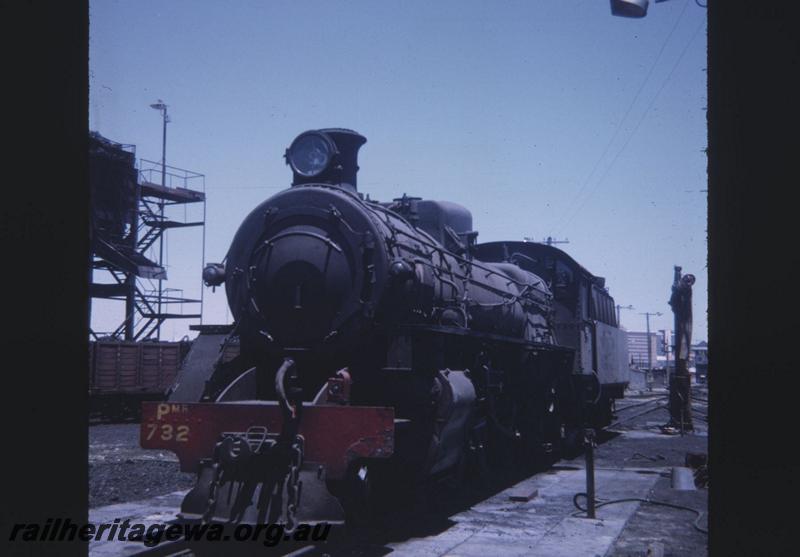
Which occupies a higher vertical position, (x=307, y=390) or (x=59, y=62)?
(x=59, y=62)

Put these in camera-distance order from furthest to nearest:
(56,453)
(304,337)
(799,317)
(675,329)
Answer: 1. (675,329)
2. (304,337)
3. (56,453)
4. (799,317)

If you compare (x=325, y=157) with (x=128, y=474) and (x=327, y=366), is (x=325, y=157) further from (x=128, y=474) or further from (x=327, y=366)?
(x=128, y=474)

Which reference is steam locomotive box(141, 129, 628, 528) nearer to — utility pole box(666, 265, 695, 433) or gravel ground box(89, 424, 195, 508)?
gravel ground box(89, 424, 195, 508)

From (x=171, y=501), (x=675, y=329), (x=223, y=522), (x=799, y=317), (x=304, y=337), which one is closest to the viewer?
(x=799, y=317)

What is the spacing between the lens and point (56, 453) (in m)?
1.91

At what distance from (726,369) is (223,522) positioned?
4.65 m

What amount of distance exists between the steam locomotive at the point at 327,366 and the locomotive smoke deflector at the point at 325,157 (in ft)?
0.05

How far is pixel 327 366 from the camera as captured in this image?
23.8ft

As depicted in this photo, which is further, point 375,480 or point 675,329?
point 675,329

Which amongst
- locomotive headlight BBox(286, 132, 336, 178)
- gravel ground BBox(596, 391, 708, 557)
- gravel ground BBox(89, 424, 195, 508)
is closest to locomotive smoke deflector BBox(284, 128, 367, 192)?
locomotive headlight BBox(286, 132, 336, 178)

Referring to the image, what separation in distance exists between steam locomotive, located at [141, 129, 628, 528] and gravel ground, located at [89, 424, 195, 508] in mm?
2916

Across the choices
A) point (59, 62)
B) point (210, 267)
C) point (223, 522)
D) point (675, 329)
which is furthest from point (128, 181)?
point (59, 62)

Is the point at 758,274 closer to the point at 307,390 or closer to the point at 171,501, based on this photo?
the point at 307,390

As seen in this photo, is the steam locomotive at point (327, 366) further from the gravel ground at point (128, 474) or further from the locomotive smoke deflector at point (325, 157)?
the gravel ground at point (128, 474)
